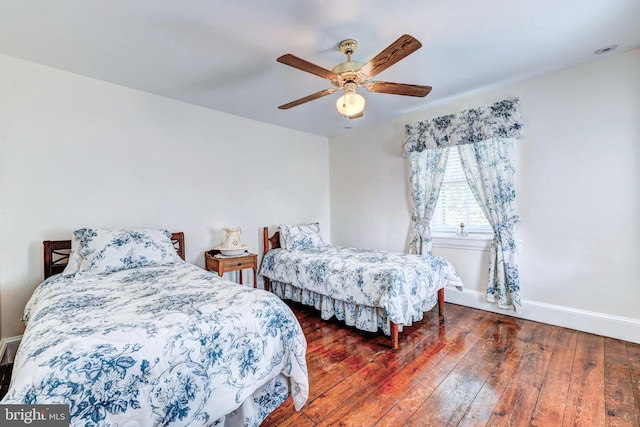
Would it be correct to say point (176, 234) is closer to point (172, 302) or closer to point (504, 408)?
point (172, 302)

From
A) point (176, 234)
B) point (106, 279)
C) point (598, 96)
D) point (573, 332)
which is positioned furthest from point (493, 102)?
point (106, 279)

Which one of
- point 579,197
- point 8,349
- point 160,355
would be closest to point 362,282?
point 160,355

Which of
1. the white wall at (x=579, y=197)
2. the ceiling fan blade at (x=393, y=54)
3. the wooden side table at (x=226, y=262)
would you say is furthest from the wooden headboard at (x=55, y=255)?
the white wall at (x=579, y=197)

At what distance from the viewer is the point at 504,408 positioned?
1.67 m

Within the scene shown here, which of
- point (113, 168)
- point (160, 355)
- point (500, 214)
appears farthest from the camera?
point (500, 214)

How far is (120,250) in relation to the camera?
92.2 inches

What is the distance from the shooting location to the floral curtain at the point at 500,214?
2.94m

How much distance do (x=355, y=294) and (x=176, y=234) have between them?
6.82 ft

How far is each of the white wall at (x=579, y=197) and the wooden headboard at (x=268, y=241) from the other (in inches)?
99.0

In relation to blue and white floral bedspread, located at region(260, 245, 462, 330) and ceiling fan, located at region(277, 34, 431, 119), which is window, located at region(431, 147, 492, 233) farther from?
ceiling fan, located at region(277, 34, 431, 119)

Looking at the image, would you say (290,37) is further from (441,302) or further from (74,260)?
(441,302)

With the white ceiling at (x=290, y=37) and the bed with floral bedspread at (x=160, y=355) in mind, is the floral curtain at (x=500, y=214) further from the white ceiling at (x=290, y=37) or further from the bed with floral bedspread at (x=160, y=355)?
the bed with floral bedspread at (x=160, y=355)

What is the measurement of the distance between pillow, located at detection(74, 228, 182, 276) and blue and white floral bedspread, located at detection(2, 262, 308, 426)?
1.27 ft

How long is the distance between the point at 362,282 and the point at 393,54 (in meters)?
1.89
